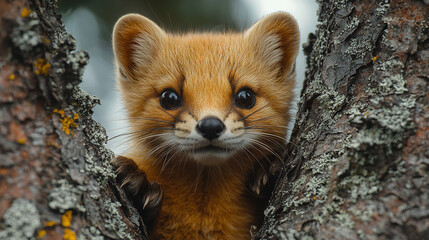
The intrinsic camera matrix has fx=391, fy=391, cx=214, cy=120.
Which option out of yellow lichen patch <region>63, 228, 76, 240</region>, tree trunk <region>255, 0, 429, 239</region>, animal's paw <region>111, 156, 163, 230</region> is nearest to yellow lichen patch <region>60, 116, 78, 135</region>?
yellow lichen patch <region>63, 228, 76, 240</region>

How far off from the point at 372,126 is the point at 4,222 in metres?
2.28

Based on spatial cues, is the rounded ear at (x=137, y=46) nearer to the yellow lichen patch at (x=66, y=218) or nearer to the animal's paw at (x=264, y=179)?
the animal's paw at (x=264, y=179)

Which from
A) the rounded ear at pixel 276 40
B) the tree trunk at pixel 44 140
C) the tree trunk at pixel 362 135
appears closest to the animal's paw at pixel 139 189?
the tree trunk at pixel 44 140

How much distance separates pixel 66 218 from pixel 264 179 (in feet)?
7.21

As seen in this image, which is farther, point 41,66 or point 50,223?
point 41,66

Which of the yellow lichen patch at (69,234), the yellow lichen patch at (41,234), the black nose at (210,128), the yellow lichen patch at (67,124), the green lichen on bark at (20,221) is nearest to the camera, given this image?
the green lichen on bark at (20,221)

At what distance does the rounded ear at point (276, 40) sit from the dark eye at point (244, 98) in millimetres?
691

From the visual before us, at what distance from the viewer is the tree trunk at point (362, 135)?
2.37 m

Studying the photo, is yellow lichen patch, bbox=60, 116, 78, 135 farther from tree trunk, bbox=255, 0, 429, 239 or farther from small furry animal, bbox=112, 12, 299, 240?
tree trunk, bbox=255, 0, 429, 239

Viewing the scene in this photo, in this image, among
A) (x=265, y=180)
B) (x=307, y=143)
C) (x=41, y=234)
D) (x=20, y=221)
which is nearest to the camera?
(x=20, y=221)

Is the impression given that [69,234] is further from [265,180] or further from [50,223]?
[265,180]

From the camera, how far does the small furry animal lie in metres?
4.00

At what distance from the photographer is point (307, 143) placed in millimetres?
3303

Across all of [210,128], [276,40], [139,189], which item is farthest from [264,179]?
[276,40]
